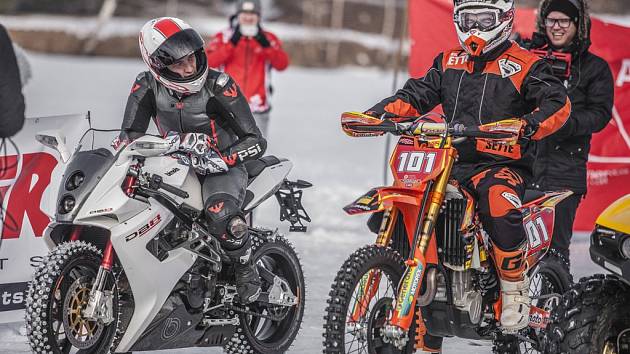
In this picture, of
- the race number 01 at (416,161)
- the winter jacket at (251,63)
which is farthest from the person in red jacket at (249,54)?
the race number 01 at (416,161)

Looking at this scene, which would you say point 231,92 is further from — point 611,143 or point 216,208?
point 611,143

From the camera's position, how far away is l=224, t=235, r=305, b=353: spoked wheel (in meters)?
6.09

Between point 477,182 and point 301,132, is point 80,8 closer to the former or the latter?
point 301,132

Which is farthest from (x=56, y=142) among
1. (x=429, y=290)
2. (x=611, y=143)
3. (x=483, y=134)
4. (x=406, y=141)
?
(x=611, y=143)

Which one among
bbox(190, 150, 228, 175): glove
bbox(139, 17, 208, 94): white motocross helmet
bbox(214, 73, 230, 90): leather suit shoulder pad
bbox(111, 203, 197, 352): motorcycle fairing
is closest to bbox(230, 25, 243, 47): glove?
bbox(214, 73, 230, 90): leather suit shoulder pad

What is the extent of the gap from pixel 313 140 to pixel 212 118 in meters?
13.0

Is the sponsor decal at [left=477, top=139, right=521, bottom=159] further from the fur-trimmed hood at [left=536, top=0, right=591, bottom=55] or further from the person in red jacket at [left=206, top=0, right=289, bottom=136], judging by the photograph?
the person in red jacket at [left=206, top=0, right=289, bottom=136]

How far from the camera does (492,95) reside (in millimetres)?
5648

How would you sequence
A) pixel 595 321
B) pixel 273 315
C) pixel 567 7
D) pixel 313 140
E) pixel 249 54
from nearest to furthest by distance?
pixel 595 321 → pixel 273 315 → pixel 567 7 → pixel 249 54 → pixel 313 140

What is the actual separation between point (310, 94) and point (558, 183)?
20508 mm

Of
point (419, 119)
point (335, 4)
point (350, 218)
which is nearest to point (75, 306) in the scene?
point (419, 119)

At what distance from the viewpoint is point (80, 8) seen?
4772cm

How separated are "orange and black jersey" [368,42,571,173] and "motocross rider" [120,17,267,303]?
791 millimetres

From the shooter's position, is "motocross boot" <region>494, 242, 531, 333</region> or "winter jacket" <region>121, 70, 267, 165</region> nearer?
"motocross boot" <region>494, 242, 531, 333</region>
